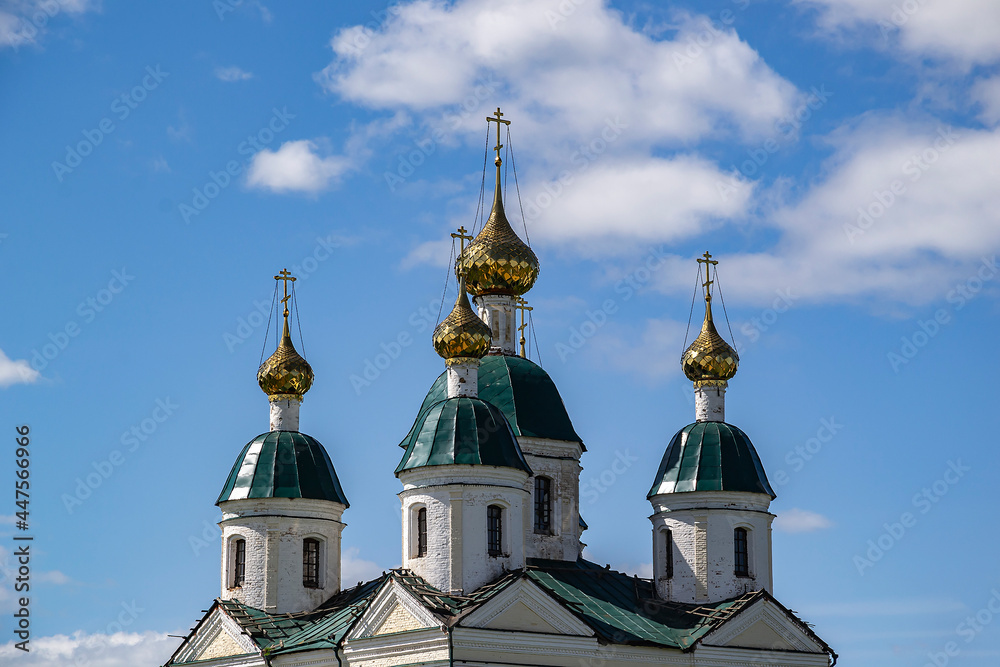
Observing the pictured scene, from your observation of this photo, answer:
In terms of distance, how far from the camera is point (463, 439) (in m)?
29.5

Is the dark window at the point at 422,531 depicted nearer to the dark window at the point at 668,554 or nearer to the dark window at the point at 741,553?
the dark window at the point at 668,554

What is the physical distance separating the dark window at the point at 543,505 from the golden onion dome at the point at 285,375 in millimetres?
5381

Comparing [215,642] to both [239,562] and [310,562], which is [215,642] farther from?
[310,562]

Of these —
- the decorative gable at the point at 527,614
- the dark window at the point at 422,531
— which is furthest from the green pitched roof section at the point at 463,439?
the decorative gable at the point at 527,614

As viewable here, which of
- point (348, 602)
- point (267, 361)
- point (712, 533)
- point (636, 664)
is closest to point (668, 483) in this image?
point (712, 533)

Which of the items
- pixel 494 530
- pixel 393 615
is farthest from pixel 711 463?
pixel 393 615

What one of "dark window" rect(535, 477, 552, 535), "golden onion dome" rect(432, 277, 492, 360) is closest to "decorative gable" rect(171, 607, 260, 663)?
"dark window" rect(535, 477, 552, 535)

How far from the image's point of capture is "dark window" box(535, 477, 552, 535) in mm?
32250

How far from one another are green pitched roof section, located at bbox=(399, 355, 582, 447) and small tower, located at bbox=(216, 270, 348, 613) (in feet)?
7.35

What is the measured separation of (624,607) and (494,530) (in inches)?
127

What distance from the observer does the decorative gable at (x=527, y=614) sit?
27.8 metres

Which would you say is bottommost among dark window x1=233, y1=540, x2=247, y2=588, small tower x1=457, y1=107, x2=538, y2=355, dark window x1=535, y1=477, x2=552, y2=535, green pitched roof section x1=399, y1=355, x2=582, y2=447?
dark window x1=233, y1=540, x2=247, y2=588

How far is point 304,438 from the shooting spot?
3338 cm

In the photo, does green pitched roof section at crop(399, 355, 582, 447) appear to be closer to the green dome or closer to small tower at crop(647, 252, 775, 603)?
the green dome
